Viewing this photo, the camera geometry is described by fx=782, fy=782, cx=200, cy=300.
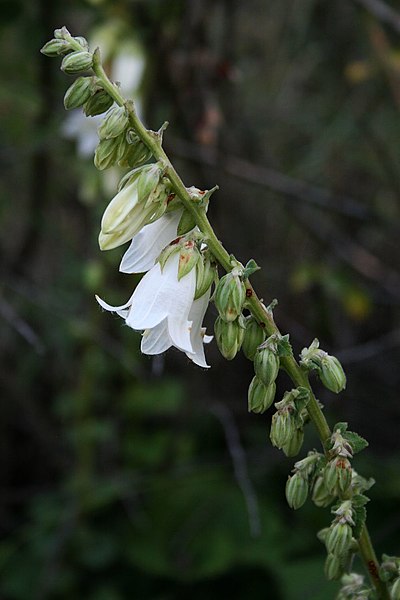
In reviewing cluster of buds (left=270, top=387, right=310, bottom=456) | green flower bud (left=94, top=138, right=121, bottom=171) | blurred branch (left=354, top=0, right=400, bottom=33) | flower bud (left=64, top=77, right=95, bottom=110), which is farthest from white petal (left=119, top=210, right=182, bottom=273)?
blurred branch (left=354, top=0, right=400, bottom=33)

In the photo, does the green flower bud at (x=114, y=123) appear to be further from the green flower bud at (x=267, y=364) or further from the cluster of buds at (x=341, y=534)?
the cluster of buds at (x=341, y=534)

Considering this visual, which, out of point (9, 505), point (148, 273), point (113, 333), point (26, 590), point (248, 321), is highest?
point (113, 333)

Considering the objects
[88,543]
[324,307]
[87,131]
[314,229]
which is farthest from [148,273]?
[324,307]

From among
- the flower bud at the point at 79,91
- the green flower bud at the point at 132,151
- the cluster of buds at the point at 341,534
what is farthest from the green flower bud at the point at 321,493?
the flower bud at the point at 79,91

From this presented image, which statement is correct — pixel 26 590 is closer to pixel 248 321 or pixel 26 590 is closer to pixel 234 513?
pixel 234 513

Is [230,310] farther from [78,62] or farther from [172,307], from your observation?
[78,62]

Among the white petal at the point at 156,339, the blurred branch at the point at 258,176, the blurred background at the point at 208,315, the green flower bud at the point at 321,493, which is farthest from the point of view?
the blurred branch at the point at 258,176
